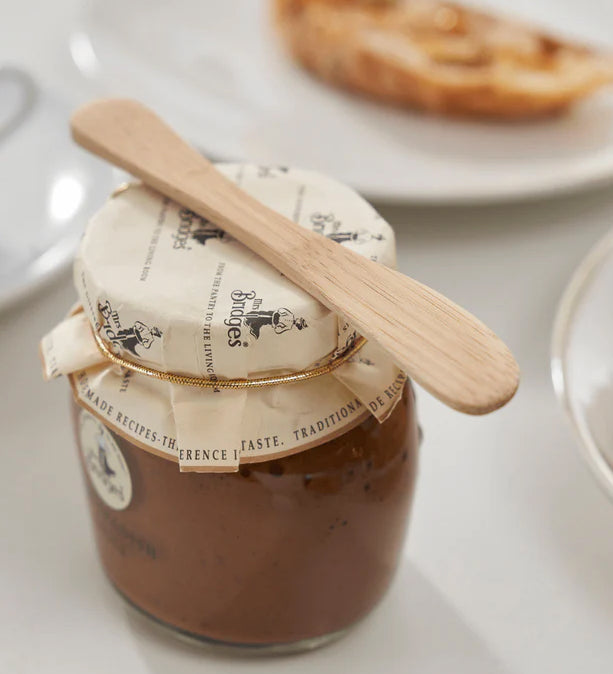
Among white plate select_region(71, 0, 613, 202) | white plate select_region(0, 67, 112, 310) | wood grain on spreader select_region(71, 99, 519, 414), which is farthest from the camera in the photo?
white plate select_region(71, 0, 613, 202)

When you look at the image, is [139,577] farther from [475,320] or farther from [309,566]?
[475,320]

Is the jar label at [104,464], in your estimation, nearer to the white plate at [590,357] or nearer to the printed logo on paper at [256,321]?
the printed logo on paper at [256,321]

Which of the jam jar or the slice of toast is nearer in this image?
the jam jar

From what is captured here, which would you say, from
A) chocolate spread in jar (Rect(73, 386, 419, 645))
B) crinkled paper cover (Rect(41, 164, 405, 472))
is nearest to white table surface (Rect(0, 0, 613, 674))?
chocolate spread in jar (Rect(73, 386, 419, 645))

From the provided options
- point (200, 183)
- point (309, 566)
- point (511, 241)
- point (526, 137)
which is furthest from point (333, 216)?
point (526, 137)

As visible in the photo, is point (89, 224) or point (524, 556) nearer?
point (89, 224)

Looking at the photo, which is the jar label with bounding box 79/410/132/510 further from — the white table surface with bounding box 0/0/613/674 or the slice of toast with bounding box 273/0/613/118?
the slice of toast with bounding box 273/0/613/118
